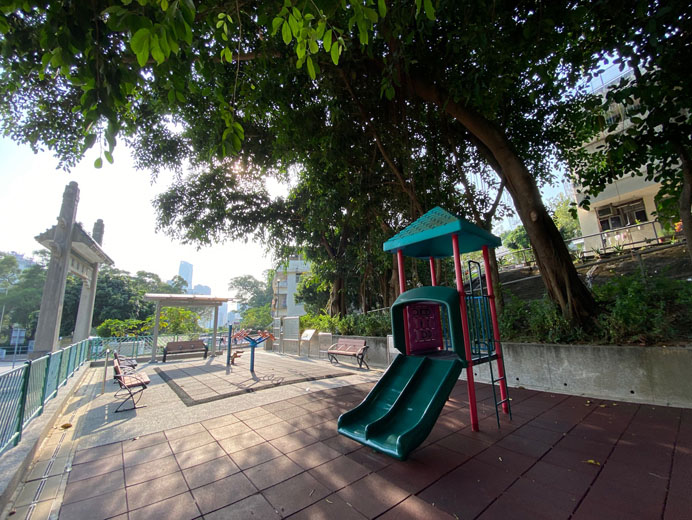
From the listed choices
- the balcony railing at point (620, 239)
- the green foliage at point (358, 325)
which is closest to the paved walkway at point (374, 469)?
the green foliage at point (358, 325)

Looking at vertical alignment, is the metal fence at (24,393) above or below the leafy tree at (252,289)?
below

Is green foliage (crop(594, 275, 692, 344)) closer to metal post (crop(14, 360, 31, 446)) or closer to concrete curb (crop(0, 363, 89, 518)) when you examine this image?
concrete curb (crop(0, 363, 89, 518))

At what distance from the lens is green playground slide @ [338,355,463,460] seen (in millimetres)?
3196

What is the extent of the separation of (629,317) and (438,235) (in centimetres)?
406

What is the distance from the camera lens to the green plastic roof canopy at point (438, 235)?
13.6ft

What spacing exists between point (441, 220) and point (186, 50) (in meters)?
3.57

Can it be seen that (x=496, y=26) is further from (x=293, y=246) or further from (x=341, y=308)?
(x=293, y=246)

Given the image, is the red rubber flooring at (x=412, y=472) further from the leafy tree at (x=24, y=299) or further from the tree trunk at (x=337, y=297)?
the leafy tree at (x=24, y=299)

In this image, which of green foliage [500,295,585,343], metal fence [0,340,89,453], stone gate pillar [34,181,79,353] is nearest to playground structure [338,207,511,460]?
green foliage [500,295,585,343]

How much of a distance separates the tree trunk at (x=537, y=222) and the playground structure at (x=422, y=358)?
2410 millimetres

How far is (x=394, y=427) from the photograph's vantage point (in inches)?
138

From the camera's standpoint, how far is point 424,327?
4.89 m

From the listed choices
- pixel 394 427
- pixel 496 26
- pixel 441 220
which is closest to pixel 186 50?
pixel 441 220

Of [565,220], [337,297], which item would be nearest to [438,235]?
[337,297]
